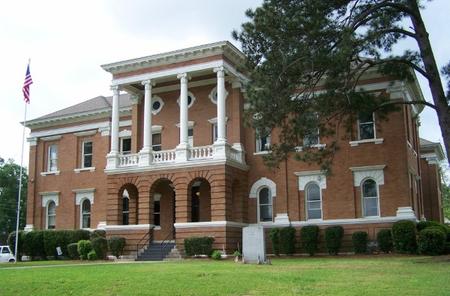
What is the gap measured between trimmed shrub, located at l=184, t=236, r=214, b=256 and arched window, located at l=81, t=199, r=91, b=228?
13.4 metres

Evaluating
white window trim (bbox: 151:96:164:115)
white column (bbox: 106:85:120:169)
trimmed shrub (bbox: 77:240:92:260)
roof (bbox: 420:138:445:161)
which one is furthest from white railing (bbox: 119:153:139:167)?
roof (bbox: 420:138:445:161)

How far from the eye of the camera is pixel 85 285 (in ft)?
51.0

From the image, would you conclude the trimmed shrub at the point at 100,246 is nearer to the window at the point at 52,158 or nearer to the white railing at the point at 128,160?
the white railing at the point at 128,160

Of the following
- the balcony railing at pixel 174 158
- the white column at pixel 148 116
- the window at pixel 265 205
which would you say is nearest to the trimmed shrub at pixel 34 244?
the balcony railing at pixel 174 158

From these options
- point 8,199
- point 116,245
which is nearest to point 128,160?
point 116,245

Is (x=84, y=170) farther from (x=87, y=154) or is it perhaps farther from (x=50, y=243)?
(x=50, y=243)

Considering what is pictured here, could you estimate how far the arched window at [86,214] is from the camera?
1649 inches

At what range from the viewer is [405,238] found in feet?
91.8

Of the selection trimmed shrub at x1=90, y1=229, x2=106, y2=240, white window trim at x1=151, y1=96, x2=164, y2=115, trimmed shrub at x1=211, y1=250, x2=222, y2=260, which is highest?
white window trim at x1=151, y1=96, x2=164, y2=115

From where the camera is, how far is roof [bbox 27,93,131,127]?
42.3m

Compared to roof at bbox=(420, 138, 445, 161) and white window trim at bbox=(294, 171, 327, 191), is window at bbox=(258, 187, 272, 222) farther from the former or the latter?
roof at bbox=(420, 138, 445, 161)

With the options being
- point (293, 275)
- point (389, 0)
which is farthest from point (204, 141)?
point (293, 275)

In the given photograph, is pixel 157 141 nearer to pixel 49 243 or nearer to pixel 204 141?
pixel 204 141

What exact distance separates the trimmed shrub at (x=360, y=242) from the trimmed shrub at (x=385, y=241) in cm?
80
